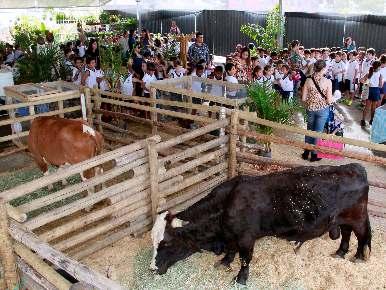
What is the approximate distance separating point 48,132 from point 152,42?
37.4ft

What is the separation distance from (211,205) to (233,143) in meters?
1.72

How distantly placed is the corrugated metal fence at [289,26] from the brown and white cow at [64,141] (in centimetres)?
1217

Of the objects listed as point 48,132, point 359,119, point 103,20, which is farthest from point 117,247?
point 103,20

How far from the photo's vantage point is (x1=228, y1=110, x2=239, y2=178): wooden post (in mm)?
6305

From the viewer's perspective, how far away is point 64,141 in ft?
21.6

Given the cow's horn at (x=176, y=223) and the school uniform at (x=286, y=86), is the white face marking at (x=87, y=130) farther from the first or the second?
the school uniform at (x=286, y=86)

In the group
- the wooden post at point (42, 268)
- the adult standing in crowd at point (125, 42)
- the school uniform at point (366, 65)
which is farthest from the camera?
the adult standing in crowd at point (125, 42)

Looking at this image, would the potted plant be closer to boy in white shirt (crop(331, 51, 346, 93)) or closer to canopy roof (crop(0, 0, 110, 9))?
boy in white shirt (crop(331, 51, 346, 93))

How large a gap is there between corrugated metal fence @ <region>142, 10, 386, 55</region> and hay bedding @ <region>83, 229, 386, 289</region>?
1192 centimetres

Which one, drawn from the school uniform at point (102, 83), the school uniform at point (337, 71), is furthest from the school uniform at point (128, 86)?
the school uniform at point (337, 71)

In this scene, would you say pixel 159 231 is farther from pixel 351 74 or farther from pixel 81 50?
pixel 81 50

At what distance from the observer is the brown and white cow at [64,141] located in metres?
6.50

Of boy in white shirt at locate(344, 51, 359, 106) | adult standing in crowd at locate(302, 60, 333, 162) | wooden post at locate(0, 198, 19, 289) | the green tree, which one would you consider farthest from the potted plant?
the green tree

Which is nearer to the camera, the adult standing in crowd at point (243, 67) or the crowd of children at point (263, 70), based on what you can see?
the crowd of children at point (263, 70)
